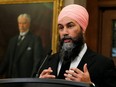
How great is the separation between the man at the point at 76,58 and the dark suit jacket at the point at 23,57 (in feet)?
3.40

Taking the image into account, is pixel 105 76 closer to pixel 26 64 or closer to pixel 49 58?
pixel 49 58

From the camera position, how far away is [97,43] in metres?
3.10

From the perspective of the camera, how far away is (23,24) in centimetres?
307

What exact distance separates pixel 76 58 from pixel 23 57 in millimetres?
1307

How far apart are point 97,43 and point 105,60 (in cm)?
134

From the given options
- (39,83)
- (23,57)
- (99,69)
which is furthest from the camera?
(23,57)

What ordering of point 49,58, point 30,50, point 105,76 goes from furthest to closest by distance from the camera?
point 30,50, point 49,58, point 105,76

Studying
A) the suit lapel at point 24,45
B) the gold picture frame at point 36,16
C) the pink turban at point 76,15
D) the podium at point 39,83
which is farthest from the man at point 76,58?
the suit lapel at point 24,45

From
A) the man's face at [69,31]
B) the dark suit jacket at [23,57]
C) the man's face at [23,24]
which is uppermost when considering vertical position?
the man's face at [23,24]

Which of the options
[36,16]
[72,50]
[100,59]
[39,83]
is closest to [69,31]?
[72,50]

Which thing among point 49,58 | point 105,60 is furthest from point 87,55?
point 49,58

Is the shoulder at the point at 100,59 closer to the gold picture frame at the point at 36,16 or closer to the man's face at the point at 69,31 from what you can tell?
the man's face at the point at 69,31

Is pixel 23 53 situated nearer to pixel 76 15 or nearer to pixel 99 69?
pixel 76 15

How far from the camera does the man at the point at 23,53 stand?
298 centimetres
